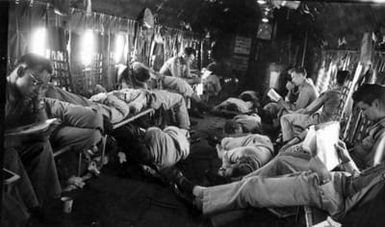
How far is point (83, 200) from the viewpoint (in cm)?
212

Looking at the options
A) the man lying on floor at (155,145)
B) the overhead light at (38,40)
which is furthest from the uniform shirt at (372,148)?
the overhead light at (38,40)

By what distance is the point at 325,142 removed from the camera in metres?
1.79

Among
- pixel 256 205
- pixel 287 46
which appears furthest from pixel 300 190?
pixel 287 46

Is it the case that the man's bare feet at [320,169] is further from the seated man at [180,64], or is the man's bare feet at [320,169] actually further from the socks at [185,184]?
the seated man at [180,64]

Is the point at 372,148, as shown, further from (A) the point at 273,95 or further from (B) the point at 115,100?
(B) the point at 115,100

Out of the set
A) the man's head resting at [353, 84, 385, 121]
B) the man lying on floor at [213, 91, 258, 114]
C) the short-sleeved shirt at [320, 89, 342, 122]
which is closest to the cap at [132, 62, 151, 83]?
the man lying on floor at [213, 91, 258, 114]

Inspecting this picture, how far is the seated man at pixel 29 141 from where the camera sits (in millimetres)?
2049

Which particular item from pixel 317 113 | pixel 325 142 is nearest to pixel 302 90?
pixel 317 113

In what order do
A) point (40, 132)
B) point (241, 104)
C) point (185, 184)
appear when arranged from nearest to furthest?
1. point (241, 104)
2. point (185, 184)
3. point (40, 132)

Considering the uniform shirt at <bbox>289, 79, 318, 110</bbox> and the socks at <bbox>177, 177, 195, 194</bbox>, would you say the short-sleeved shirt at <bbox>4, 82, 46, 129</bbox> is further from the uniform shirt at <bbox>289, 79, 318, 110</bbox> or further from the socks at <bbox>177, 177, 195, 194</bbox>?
the uniform shirt at <bbox>289, 79, 318, 110</bbox>

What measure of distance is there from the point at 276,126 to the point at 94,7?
1.13 m

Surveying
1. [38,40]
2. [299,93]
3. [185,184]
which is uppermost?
[38,40]

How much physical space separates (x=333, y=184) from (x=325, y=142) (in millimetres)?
201

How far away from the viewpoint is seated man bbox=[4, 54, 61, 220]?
80.7 inches
